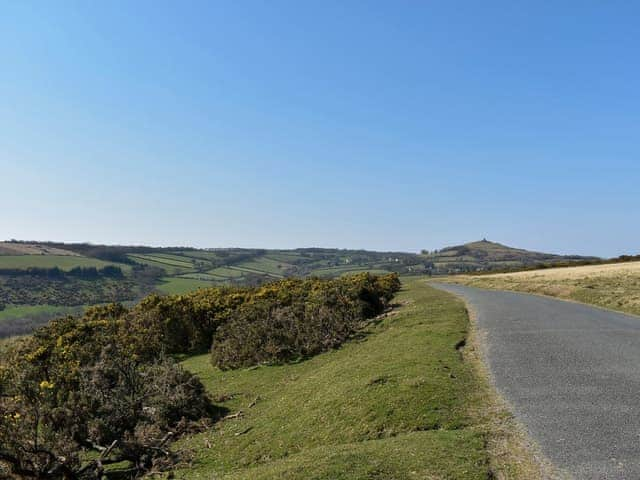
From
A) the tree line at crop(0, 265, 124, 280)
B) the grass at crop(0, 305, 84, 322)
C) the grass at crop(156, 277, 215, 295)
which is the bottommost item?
the grass at crop(0, 305, 84, 322)

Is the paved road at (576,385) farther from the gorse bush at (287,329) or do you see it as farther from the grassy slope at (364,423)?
the gorse bush at (287,329)

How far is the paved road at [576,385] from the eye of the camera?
256 inches

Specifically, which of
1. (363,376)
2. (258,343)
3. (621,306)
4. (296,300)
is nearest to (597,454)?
(363,376)

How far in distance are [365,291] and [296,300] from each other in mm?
5307

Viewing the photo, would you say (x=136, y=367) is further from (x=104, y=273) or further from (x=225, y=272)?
(x=225, y=272)

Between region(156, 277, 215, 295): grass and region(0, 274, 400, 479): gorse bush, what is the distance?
55195 mm

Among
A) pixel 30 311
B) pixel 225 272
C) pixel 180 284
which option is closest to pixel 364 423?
pixel 30 311

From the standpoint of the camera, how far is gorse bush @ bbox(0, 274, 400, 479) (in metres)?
9.44

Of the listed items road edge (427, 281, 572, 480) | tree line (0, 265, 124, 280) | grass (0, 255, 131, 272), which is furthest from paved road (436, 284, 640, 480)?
grass (0, 255, 131, 272)

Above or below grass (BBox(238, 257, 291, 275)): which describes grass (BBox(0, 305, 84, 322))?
below

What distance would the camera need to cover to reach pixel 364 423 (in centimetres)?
873

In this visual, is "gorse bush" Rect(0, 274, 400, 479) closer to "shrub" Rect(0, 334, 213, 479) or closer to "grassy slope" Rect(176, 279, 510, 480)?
"shrub" Rect(0, 334, 213, 479)

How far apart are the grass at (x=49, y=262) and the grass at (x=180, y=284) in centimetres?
1759

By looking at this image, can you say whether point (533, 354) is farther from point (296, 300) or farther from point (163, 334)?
point (163, 334)
